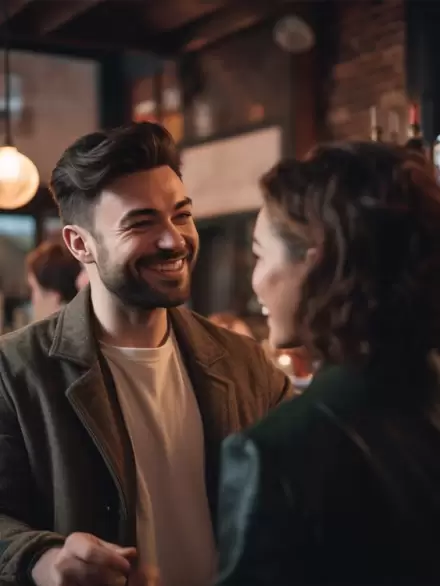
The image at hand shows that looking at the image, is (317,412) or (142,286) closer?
(317,412)

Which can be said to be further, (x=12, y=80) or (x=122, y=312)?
(x=12, y=80)

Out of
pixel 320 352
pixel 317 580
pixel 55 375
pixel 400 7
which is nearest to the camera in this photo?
pixel 317 580

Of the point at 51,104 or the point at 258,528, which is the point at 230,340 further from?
the point at 51,104

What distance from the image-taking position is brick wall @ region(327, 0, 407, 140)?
4273mm

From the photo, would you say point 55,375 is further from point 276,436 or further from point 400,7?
point 400,7

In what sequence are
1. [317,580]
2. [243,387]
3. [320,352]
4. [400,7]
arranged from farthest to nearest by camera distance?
[400,7] → [243,387] → [320,352] → [317,580]

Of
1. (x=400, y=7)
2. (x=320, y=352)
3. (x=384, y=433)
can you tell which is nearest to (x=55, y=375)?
(x=320, y=352)

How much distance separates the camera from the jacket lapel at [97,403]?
141cm

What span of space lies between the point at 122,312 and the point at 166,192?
0.71ft

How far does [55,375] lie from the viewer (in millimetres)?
1482

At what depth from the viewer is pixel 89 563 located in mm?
1277

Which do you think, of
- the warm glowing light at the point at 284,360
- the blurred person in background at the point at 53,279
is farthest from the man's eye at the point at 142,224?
the blurred person in background at the point at 53,279

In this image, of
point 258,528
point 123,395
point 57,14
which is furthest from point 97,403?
point 57,14

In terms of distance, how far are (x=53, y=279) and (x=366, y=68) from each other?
2.04 m
